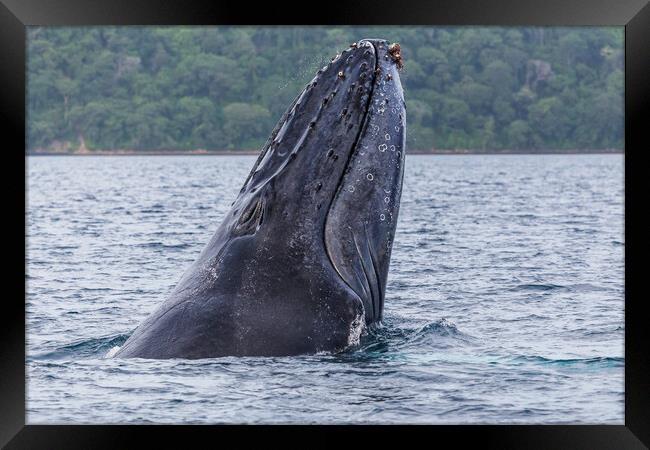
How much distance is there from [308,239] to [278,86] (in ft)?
355

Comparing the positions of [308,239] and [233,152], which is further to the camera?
[233,152]

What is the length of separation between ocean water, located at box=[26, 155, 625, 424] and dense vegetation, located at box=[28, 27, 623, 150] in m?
70.4

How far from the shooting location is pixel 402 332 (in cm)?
1245

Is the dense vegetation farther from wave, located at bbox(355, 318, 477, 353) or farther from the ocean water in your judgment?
wave, located at bbox(355, 318, 477, 353)

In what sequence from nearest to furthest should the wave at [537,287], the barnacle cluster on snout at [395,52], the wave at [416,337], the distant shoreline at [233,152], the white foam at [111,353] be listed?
the barnacle cluster on snout at [395,52], the wave at [416,337], the white foam at [111,353], the wave at [537,287], the distant shoreline at [233,152]

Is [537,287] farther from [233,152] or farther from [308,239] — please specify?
[233,152]

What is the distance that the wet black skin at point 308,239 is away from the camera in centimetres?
949

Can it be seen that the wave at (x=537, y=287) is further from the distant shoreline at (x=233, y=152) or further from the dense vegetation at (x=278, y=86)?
the distant shoreline at (x=233, y=152)

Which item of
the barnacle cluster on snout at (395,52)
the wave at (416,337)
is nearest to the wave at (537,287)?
the wave at (416,337)

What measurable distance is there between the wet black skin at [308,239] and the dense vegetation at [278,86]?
100 metres

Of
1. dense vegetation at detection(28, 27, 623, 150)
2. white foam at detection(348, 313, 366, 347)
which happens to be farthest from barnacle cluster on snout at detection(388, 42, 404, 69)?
dense vegetation at detection(28, 27, 623, 150)

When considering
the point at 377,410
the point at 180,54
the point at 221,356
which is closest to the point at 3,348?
the point at 221,356

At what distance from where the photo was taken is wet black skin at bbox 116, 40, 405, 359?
949 cm
